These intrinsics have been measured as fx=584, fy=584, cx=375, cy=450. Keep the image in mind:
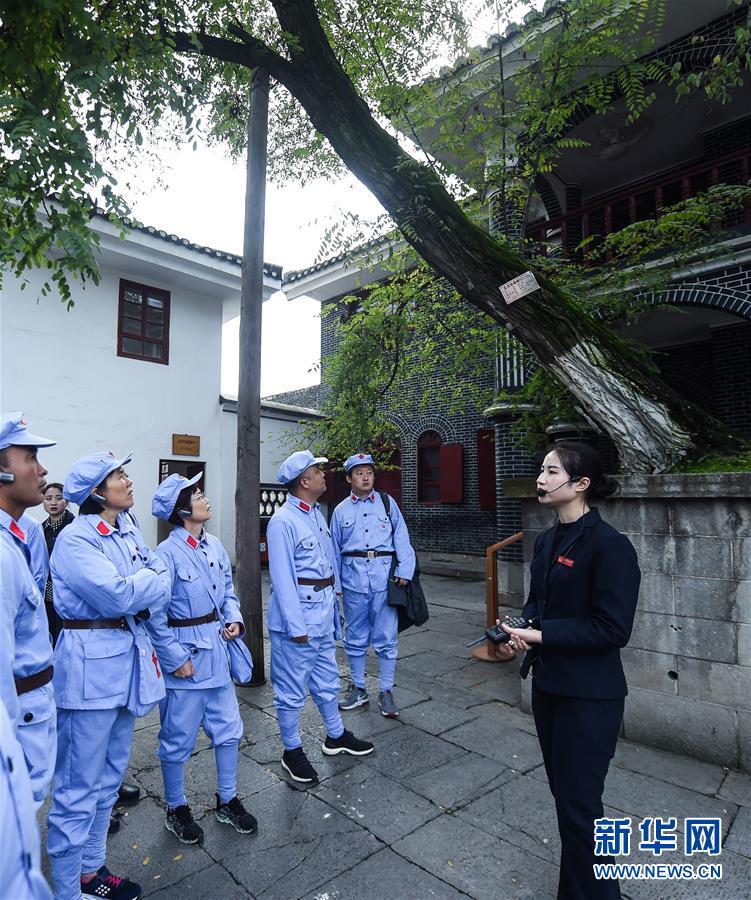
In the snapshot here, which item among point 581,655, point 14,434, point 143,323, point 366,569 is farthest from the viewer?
point 143,323

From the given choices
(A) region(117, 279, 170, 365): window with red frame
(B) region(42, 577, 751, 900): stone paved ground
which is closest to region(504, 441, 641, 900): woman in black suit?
(B) region(42, 577, 751, 900): stone paved ground

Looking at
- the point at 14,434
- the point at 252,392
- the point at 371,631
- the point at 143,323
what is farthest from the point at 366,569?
the point at 143,323

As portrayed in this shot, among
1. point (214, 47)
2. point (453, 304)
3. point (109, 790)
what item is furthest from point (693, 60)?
point (109, 790)

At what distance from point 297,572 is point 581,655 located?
213 cm

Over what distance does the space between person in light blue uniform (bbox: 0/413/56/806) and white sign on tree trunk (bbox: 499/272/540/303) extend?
3.44m

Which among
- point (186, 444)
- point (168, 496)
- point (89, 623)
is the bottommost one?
point (89, 623)

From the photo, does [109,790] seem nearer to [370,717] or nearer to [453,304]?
[370,717]

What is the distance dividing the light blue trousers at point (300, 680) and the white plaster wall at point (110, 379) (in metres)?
7.79

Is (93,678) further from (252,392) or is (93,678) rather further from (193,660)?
(252,392)

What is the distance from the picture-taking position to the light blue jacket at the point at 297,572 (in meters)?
3.80

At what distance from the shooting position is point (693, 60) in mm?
8328

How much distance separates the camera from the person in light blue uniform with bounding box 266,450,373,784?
3738 millimetres

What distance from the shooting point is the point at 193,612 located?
3.17 metres

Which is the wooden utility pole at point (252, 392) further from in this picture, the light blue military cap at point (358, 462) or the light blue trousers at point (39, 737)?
the light blue trousers at point (39, 737)
